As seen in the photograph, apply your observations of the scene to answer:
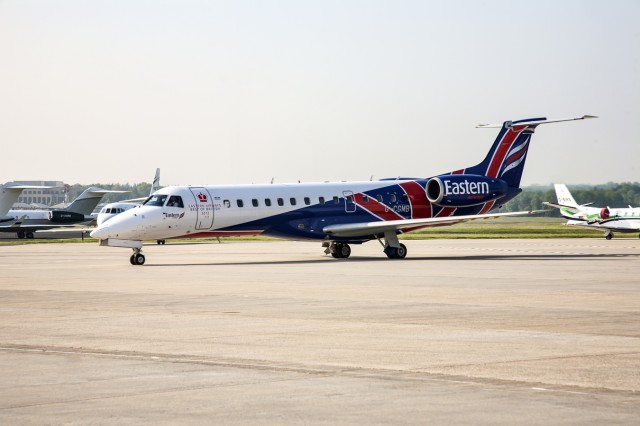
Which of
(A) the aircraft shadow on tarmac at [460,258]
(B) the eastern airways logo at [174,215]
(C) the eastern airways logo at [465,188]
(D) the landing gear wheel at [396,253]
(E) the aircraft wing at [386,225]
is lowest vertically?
(A) the aircraft shadow on tarmac at [460,258]

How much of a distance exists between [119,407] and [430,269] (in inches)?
997

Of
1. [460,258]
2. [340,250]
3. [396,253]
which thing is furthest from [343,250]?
[460,258]

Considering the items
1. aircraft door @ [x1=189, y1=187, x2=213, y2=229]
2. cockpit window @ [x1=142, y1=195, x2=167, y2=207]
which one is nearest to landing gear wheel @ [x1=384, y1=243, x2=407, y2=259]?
aircraft door @ [x1=189, y1=187, x2=213, y2=229]

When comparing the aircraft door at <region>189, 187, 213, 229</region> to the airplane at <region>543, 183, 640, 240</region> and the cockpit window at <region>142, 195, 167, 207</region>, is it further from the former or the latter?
the airplane at <region>543, 183, 640, 240</region>

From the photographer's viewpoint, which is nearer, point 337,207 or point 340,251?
point 337,207

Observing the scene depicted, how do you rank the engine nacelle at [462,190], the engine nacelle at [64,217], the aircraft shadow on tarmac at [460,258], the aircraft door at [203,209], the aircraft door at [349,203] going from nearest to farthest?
the aircraft shadow on tarmac at [460,258] → the aircraft door at [203,209] → the aircraft door at [349,203] → the engine nacelle at [462,190] → the engine nacelle at [64,217]

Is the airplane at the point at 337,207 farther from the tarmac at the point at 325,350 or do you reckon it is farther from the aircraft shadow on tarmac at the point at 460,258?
the tarmac at the point at 325,350

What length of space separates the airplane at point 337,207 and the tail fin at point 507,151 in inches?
1.8

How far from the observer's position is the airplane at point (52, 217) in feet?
329

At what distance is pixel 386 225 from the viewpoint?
4369cm

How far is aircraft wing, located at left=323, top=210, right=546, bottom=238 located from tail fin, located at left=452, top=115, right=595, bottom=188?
14.0 ft

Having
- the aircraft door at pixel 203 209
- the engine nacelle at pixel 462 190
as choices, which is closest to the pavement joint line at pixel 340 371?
the aircraft door at pixel 203 209

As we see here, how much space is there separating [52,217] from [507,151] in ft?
212

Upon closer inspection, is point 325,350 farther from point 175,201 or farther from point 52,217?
point 52,217
